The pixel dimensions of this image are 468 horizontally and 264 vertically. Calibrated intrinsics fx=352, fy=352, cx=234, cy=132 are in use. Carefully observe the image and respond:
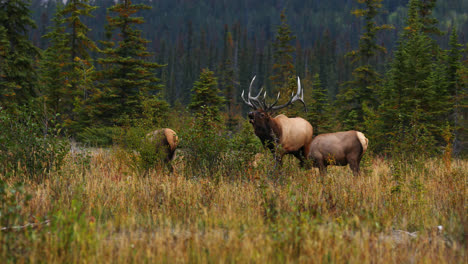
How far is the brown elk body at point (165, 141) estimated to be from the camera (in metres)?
8.35

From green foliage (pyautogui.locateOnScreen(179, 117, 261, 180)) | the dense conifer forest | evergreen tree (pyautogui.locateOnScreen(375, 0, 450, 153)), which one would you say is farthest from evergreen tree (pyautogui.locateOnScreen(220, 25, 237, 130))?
green foliage (pyautogui.locateOnScreen(179, 117, 261, 180))

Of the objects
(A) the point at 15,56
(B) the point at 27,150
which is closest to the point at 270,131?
(B) the point at 27,150

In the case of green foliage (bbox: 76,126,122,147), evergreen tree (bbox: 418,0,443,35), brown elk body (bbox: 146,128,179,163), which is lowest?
green foliage (bbox: 76,126,122,147)

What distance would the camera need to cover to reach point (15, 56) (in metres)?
16.0

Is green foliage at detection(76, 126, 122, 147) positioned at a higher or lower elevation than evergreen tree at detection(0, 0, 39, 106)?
lower

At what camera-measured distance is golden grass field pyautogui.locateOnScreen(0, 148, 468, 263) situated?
3381 millimetres

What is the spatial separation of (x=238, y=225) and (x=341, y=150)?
13.9 feet

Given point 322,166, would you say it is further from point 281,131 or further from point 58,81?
point 58,81

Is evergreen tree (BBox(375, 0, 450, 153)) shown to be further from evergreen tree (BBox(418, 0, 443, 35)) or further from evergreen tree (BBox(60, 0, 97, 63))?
evergreen tree (BBox(60, 0, 97, 63))

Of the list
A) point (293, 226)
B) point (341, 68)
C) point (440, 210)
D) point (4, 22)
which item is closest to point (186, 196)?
point (293, 226)

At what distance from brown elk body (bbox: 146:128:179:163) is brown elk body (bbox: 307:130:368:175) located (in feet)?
10.8

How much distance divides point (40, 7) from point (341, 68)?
169 meters

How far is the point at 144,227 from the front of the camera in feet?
14.7

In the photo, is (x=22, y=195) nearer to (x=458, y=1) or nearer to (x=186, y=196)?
(x=186, y=196)
